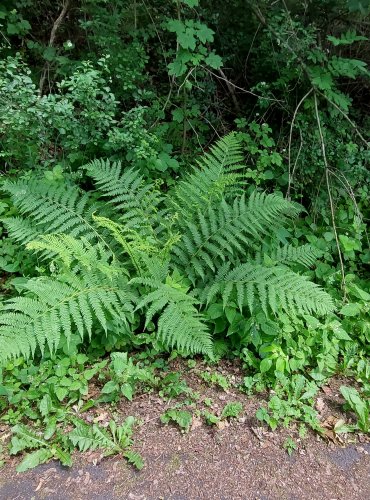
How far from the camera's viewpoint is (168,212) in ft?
11.7

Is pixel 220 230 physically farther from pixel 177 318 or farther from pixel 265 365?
pixel 265 365

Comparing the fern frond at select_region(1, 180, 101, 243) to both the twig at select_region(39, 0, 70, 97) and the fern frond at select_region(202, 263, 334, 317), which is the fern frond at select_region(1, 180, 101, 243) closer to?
the fern frond at select_region(202, 263, 334, 317)

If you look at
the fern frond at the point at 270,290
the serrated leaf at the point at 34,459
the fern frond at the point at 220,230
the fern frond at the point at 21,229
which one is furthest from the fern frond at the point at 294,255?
the serrated leaf at the point at 34,459

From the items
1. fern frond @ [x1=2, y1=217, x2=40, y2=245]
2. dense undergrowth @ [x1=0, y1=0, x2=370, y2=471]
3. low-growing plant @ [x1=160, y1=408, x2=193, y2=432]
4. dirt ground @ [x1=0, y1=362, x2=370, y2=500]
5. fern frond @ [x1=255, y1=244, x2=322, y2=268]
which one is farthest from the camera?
fern frond @ [x1=255, y1=244, x2=322, y2=268]

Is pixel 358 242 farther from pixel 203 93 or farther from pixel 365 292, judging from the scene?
pixel 203 93

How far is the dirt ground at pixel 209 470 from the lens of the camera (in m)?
2.12

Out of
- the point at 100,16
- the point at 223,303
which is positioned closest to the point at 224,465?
the point at 223,303

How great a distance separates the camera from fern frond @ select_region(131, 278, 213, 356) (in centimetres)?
249

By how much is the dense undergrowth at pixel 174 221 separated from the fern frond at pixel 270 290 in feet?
0.06

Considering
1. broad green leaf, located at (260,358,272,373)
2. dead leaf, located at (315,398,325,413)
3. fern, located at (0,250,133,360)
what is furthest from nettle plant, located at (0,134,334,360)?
dead leaf, located at (315,398,325,413)

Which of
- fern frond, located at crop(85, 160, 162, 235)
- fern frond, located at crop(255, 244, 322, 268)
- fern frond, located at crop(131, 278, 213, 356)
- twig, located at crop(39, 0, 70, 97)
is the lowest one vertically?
fern frond, located at crop(131, 278, 213, 356)

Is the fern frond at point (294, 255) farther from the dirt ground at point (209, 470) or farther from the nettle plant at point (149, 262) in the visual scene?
the dirt ground at point (209, 470)

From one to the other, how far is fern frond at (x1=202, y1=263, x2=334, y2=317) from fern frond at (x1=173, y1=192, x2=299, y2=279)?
23 centimetres

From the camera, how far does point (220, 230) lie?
10.5 feet
